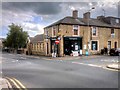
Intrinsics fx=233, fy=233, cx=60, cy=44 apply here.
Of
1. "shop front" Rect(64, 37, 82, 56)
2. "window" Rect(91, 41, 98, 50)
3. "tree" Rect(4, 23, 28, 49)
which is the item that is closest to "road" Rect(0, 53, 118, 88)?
"shop front" Rect(64, 37, 82, 56)

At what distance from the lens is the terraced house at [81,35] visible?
41000mm

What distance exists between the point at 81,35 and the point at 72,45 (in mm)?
2802

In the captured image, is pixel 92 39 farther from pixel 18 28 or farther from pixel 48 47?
pixel 18 28

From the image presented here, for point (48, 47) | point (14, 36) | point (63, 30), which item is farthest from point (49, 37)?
point (14, 36)

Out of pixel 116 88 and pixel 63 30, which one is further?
pixel 63 30

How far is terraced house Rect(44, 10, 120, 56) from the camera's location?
41000mm

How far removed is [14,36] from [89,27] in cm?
4813

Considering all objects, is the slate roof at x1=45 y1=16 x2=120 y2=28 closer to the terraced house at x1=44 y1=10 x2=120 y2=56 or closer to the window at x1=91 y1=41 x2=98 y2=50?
the terraced house at x1=44 y1=10 x2=120 y2=56

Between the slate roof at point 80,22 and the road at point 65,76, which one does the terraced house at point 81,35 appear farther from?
the road at point 65,76

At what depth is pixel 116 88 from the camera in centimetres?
1013

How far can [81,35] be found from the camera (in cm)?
4275

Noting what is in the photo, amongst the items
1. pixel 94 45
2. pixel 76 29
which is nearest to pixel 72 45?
pixel 76 29

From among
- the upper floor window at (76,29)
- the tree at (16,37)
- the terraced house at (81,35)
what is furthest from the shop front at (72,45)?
the tree at (16,37)

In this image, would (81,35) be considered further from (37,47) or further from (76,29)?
(37,47)
